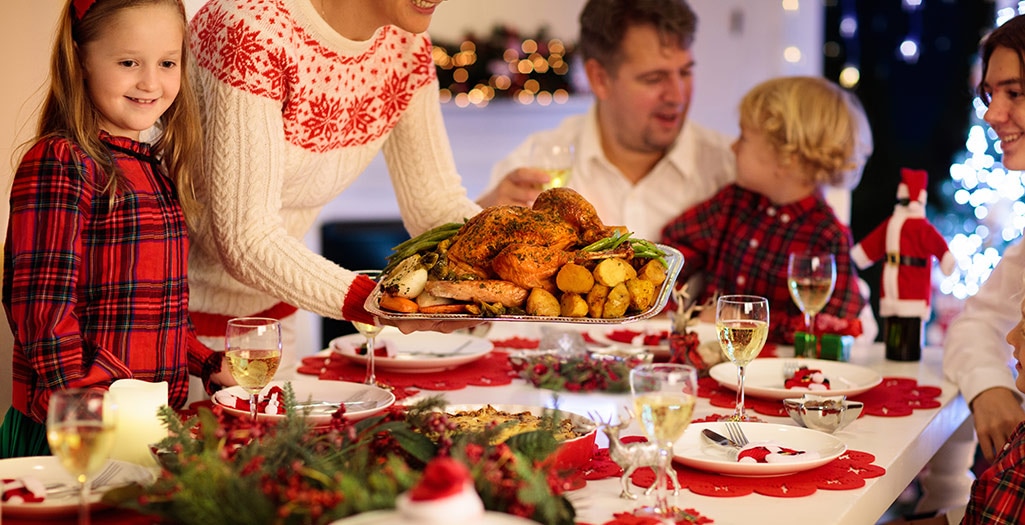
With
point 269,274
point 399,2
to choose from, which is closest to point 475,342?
point 269,274

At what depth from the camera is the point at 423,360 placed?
2.28m

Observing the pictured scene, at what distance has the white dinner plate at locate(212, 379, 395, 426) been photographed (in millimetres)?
1669

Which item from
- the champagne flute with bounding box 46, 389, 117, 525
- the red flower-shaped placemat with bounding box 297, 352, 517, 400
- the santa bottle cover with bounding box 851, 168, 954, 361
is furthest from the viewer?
the santa bottle cover with bounding box 851, 168, 954, 361

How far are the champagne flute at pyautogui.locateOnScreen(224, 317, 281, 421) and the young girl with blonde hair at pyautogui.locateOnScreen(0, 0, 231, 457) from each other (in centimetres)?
30

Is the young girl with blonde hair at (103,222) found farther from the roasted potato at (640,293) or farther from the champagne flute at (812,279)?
the champagne flute at (812,279)

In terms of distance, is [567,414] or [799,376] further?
[799,376]

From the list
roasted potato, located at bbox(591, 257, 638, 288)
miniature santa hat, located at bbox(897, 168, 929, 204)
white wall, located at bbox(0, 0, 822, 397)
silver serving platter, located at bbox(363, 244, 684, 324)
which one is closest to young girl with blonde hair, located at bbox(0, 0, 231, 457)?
silver serving platter, located at bbox(363, 244, 684, 324)

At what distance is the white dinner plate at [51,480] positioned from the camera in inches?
51.0

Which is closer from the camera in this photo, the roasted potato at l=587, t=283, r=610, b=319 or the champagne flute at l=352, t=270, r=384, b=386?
the roasted potato at l=587, t=283, r=610, b=319

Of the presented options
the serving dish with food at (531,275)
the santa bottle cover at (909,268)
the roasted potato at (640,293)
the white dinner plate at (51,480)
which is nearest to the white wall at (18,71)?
the white dinner plate at (51,480)

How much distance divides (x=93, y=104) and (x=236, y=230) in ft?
1.09

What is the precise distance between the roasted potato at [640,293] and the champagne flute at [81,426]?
2.78 ft

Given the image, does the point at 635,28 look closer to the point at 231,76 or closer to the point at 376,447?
the point at 231,76

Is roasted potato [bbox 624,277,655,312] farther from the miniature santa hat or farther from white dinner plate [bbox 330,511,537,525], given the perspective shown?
the miniature santa hat
